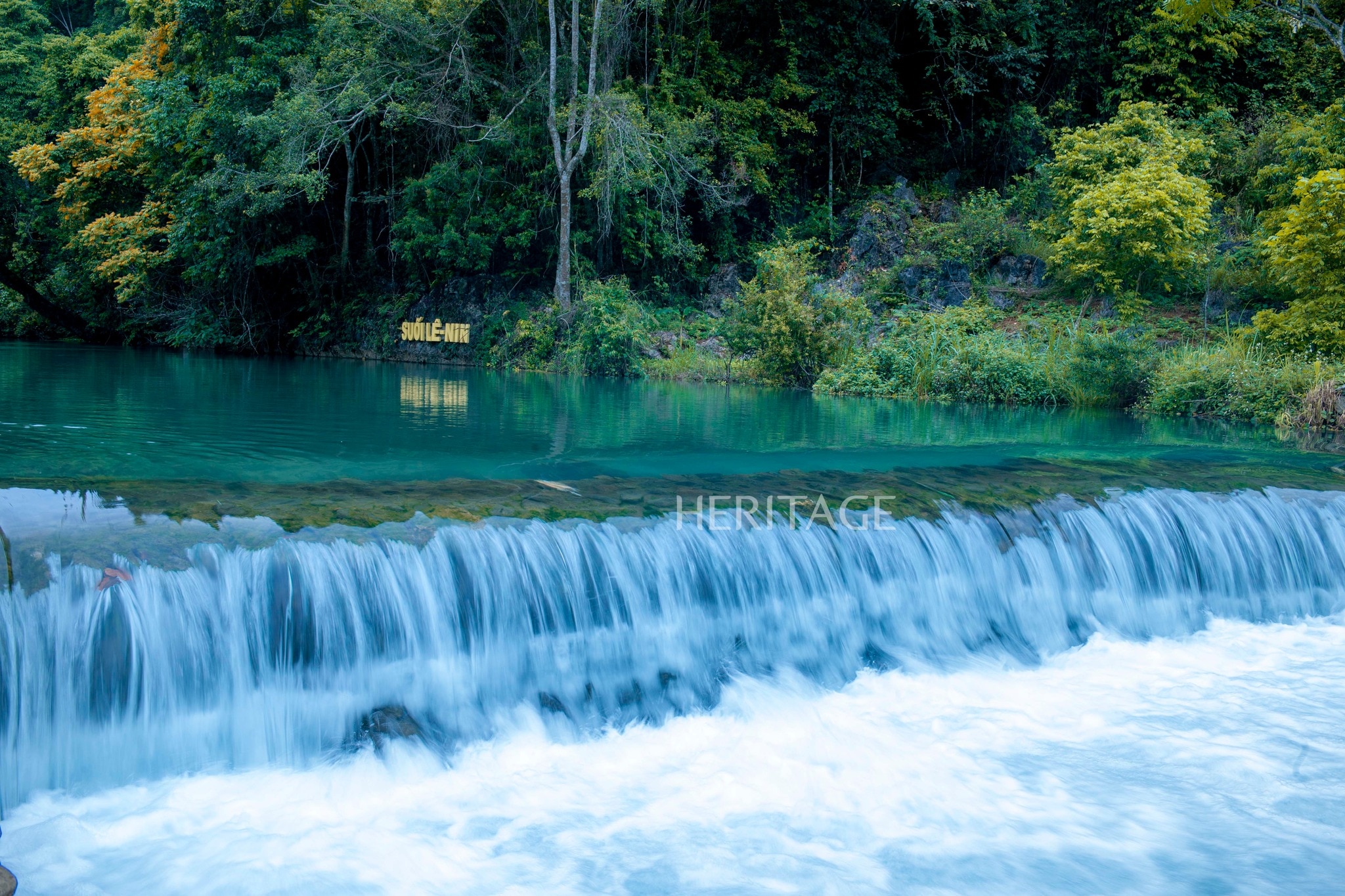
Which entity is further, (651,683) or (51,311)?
(51,311)

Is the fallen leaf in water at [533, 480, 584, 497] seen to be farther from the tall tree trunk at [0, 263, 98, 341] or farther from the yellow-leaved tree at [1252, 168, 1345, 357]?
the tall tree trunk at [0, 263, 98, 341]

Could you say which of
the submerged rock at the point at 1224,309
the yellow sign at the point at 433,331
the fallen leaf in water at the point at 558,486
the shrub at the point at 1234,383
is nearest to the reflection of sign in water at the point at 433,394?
the yellow sign at the point at 433,331

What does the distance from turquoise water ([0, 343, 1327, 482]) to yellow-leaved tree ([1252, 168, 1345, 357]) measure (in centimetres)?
241

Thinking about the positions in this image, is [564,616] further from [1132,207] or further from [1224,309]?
[1224,309]

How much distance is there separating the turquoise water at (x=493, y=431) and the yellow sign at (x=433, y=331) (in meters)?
7.49

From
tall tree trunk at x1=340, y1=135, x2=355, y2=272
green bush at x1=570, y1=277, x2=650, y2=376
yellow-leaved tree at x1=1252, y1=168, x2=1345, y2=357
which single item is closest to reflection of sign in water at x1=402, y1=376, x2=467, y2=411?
green bush at x1=570, y1=277, x2=650, y2=376

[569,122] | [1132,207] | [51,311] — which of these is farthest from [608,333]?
[51,311]

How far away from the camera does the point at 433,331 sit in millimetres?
26734

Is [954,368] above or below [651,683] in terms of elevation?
above

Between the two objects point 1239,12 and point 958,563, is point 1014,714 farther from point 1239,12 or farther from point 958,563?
point 1239,12

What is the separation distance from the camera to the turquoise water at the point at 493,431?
8.26 metres

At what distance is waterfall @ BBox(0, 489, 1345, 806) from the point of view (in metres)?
4.56

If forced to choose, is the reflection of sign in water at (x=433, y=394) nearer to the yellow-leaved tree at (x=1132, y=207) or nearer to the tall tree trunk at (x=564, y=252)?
the tall tree trunk at (x=564, y=252)

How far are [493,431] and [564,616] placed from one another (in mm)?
5837
